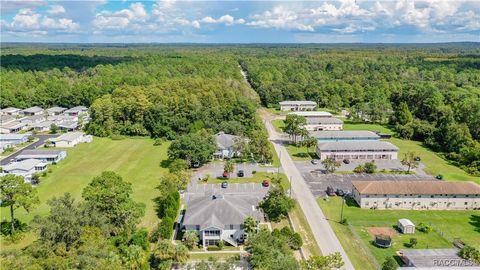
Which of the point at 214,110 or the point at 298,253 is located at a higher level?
the point at 214,110

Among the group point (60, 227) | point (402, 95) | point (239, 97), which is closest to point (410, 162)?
point (239, 97)

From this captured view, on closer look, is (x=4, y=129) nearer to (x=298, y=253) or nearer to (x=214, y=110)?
(x=214, y=110)

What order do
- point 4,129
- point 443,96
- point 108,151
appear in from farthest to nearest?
point 443,96, point 4,129, point 108,151

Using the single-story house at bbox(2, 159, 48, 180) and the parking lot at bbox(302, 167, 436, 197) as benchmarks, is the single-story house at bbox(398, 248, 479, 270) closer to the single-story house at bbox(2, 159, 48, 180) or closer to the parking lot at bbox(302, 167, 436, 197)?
the parking lot at bbox(302, 167, 436, 197)

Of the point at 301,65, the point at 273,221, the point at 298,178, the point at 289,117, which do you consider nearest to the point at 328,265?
the point at 273,221

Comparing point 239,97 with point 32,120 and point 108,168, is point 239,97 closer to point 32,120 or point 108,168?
point 108,168

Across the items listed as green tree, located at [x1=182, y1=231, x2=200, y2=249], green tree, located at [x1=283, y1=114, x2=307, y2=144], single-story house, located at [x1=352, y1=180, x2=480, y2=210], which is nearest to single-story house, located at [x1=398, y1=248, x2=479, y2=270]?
single-story house, located at [x1=352, y1=180, x2=480, y2=210]

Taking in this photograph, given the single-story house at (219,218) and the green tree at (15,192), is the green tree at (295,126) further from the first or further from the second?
the green tree at (15,192)
